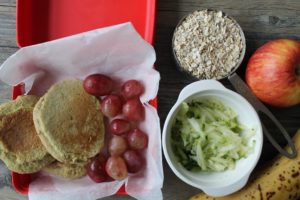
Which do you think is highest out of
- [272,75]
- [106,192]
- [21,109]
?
[272,75]

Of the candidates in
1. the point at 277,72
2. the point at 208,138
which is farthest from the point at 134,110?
the point at 277,72

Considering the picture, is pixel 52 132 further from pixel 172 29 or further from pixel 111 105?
pixel 172 29

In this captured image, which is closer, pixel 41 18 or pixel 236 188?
pixel 236 188

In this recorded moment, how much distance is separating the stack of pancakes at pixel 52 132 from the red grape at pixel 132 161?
57 millimetres

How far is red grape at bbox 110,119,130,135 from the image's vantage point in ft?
3.00

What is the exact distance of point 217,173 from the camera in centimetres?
89

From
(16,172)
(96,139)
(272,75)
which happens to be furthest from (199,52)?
(16,172)

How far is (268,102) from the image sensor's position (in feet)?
3.07

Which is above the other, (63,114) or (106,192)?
(63,114)

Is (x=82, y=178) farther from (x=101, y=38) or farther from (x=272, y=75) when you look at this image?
(x=272, y=75)

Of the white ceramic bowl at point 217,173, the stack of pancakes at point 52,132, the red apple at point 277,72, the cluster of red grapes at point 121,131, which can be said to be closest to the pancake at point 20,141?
the stack of pancakes at point 52,132

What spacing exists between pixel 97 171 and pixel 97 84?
0.57 feet

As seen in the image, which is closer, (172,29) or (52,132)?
(52,132)

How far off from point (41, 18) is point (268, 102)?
20.0 inches
